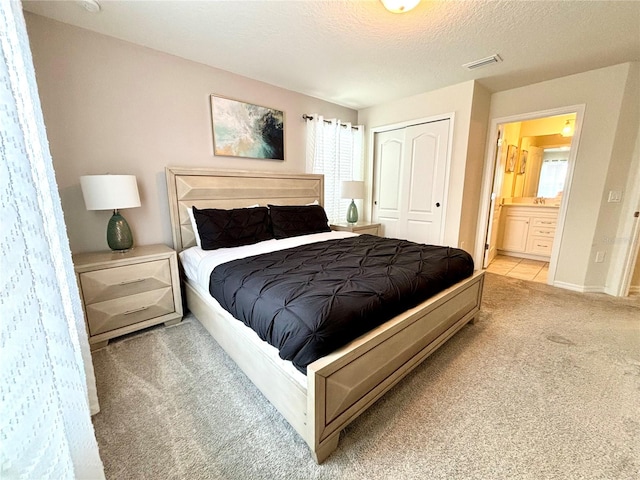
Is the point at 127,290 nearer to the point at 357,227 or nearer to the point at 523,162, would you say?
the point at 357,227

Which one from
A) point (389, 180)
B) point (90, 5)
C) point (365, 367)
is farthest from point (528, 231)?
point (90, 5)

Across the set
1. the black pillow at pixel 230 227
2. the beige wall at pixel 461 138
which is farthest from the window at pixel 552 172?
the black pillow at pixel 230 227

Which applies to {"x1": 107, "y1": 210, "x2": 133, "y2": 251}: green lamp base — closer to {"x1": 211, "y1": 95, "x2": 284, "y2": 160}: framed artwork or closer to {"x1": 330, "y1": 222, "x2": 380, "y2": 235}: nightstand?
{"x1": 211, "y1": 95, "x2": 284, "y2": 160}: framed artwork

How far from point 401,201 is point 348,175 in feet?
3.02

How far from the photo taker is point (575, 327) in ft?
7.71

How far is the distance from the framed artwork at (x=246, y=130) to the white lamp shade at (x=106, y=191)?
1.04 meters

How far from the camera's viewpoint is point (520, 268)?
13.5ft

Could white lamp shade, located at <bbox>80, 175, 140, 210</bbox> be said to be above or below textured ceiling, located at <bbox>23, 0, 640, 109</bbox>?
below

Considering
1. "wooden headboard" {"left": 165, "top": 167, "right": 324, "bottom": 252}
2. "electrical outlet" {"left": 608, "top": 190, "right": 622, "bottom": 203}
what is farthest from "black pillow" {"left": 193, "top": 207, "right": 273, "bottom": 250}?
"electrical outlet" {"left": 608, "top": 190, "right": 622, "bottom": 203}

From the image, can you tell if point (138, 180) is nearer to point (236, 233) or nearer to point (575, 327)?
point (236, 233)

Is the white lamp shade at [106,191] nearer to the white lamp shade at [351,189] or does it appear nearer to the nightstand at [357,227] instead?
the nightstand at [357,227]

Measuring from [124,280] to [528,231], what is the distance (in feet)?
18.6

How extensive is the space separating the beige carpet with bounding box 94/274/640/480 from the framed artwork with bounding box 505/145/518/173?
3190 millimetres

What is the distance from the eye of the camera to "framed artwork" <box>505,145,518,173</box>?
4.45 meters
